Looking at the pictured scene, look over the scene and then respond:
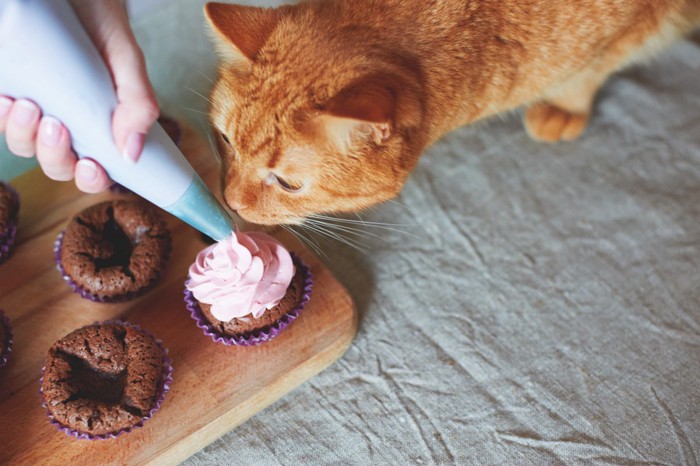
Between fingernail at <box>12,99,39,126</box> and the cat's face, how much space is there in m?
0.26

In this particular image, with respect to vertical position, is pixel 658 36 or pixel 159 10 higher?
pixel 658 36

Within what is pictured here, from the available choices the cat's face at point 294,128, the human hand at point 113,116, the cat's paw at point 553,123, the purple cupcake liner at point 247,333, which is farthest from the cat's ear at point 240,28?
the cat's paw at point 553,123

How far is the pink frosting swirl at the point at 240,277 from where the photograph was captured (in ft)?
2.88

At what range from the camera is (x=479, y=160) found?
1.28m

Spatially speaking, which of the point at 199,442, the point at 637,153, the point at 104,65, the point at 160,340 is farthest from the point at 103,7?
the point at 637,153

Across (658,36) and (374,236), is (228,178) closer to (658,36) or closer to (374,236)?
(374,236)

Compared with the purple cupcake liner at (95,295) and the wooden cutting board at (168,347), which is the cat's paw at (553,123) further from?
the purple cupcake liner at (95,295)

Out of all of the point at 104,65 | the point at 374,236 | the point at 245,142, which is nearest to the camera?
the point at 104,65

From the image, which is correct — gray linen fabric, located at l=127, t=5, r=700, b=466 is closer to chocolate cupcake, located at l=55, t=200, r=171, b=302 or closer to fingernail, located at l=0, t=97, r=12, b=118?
chocolate cupcake, located at l=55, t=200, r=171, b=302

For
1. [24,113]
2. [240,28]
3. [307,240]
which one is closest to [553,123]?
[307,240]

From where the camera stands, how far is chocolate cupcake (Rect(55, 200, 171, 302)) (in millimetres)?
951

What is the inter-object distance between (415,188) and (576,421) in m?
0.52

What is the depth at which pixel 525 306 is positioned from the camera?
109cm

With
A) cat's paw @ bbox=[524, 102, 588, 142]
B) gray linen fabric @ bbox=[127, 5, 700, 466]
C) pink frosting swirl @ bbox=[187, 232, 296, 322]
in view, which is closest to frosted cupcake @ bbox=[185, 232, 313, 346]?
pink frosting swirl @ bbox=[187, 232, 296, 322]
